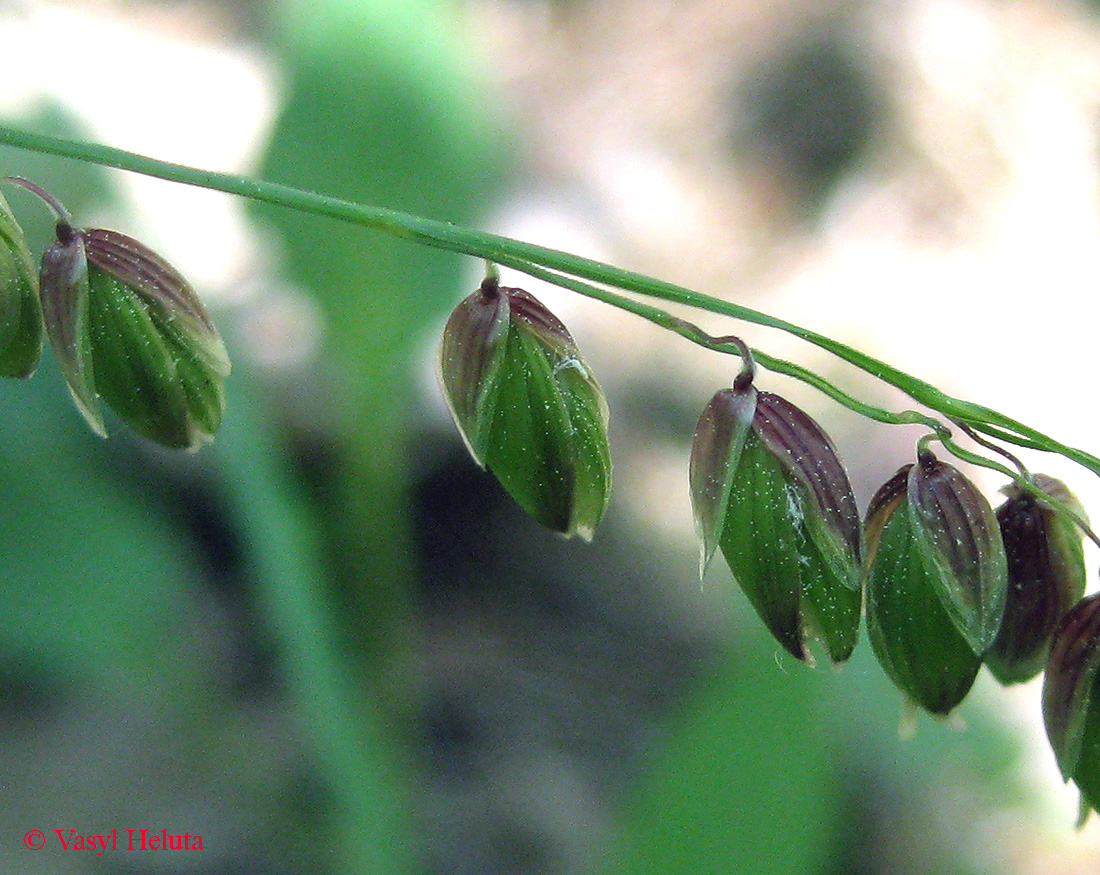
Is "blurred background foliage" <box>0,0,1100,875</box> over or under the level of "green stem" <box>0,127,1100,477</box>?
over

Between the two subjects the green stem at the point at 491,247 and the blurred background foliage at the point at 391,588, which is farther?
the blurred background foliage at the point at 391,588

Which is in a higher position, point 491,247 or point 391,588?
point 391,588

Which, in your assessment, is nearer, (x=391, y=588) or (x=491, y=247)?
(x=491, y=247)

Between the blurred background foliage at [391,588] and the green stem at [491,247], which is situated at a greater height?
the blurred background foliage at [391,588]

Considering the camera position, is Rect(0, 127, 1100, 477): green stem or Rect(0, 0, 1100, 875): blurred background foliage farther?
Rect(0, 0, 1100, 875): blurred background foliage
